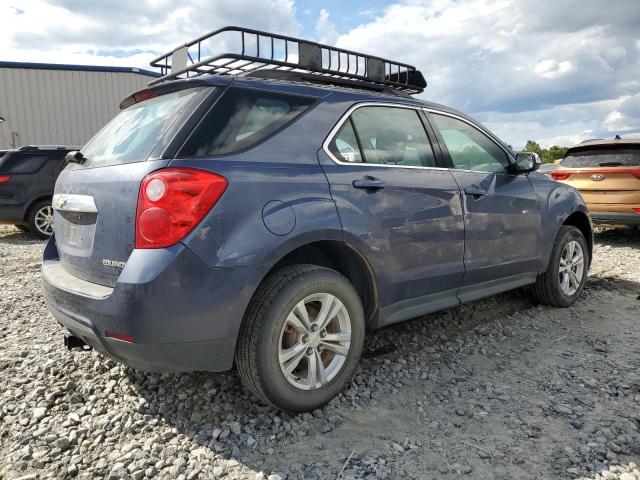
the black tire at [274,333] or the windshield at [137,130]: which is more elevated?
the windshield at [137,130]

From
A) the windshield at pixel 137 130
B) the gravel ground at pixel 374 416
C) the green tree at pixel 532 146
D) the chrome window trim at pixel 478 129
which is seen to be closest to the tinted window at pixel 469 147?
the chrome window trim at pixel 478 129

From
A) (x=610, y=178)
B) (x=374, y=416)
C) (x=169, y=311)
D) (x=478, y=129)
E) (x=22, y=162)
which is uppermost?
(x=478, y=129)

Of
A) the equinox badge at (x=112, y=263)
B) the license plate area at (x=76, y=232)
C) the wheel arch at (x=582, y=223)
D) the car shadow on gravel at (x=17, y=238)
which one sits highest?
the license plate area at (x=76, y=232)

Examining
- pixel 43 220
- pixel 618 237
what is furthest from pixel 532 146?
pixel 43 220

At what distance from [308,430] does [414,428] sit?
0.53 meters

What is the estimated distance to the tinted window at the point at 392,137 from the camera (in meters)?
3.07

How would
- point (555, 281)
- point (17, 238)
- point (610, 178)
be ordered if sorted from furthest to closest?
point (17, 238), point (610, 178), point (555, 281)

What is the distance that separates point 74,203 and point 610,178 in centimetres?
735

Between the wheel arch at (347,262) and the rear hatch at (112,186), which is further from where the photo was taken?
the wheel arch at (347,262)

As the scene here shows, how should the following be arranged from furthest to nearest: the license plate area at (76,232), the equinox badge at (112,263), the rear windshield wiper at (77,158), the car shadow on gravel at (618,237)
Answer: the car shadow on gravel at (618,237), the rear windshield wiper at (77,158), the license plate area at (76,232), the equinox badge at (112,263)

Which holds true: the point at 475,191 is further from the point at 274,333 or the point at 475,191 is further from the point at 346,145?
the point at 274,333

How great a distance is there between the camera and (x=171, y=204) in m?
2.26

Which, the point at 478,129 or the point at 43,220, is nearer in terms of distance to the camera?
the point at 478,129

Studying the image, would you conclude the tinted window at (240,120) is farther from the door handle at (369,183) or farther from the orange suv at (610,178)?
the orange suv at (610,178)
